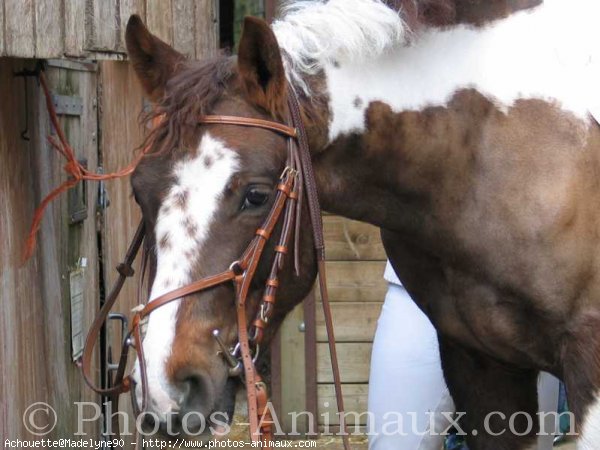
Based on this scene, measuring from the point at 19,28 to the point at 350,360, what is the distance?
2.99 m

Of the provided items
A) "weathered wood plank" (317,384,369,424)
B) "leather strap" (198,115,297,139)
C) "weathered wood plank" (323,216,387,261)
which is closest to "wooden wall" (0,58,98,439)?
"leather strap" (198,115,297,139)

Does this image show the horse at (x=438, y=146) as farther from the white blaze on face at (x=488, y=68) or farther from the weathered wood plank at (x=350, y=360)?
the weathered wood plank at (x=350, y=360)

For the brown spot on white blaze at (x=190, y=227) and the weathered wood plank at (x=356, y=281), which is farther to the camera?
the weathered wood plank at (x=356, y=281)

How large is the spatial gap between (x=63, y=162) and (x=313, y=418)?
7.37ft

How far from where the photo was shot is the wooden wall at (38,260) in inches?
125

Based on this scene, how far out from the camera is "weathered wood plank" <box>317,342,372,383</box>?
213 inches

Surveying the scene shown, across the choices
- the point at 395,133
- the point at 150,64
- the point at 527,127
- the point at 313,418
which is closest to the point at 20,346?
the point at 150,64

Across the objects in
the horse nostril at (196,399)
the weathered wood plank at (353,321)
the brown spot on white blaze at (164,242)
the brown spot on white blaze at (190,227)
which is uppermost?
the brown spot on white blaze at (190,227)

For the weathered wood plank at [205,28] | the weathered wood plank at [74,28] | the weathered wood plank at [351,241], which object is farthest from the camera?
the weathered wood plank at [351,241]

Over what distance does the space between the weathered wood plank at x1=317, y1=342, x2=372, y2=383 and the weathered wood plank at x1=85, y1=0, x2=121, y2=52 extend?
7.84ft

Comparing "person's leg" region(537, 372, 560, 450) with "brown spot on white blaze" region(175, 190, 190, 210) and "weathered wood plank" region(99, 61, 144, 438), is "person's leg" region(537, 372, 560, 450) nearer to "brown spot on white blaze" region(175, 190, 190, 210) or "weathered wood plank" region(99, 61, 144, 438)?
"brown spot on white blaze" region(175, 190, 190, 210)

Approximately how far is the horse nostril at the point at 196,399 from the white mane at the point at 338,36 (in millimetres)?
702

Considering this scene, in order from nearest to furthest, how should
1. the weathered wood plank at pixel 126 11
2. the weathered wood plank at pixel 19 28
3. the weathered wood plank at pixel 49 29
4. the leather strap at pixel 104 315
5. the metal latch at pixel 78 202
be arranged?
1. the leather strap at pixel 104 315
2. the weathered wood plank at pixel 19 28
3. the weathered wood plank at pixel 49 29
4. the weathered wood plank at pixel 126 11
5. the metal latch at pixel 78 202

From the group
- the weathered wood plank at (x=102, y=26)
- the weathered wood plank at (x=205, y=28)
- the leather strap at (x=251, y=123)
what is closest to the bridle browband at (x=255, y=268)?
the leather strap at (x=251, y=123)
